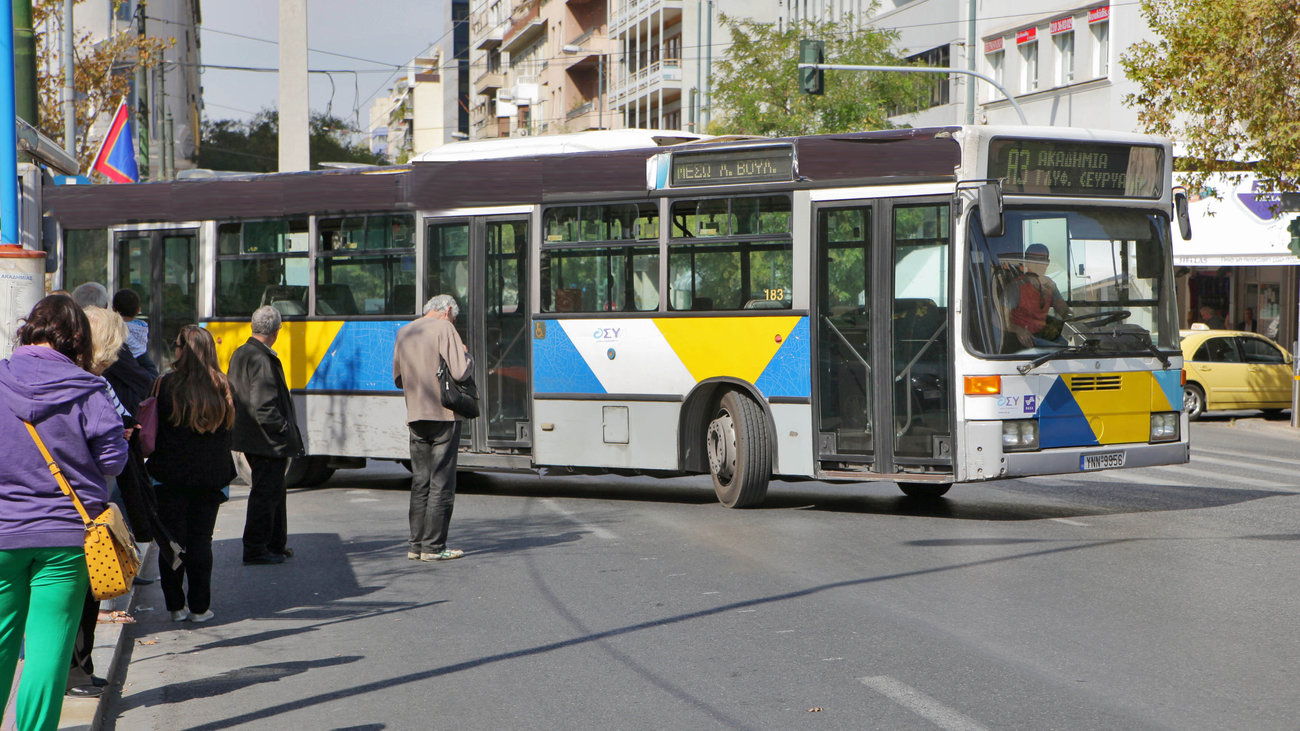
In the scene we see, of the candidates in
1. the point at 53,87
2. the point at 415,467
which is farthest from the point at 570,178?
the point at 53,87

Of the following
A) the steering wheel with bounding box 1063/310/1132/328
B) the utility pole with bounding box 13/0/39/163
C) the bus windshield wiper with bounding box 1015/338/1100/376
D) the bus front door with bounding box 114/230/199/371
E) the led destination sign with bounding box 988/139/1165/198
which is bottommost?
the bus windshield wiper with bounding box 1015/338/1100/376

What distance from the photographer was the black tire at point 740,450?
1233 cm

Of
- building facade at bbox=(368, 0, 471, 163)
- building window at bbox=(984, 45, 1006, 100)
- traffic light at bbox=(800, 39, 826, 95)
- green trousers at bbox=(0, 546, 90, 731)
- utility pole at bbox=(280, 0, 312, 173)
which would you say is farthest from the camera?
building facade at bbox=(368, 0, 471, 163)

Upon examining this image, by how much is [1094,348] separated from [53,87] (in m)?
26.5

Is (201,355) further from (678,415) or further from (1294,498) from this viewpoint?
(1294,498)

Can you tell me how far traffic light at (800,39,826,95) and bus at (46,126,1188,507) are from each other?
12693mm

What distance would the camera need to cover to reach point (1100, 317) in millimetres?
11539

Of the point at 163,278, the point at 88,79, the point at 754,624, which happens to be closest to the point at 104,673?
the point at 754,624

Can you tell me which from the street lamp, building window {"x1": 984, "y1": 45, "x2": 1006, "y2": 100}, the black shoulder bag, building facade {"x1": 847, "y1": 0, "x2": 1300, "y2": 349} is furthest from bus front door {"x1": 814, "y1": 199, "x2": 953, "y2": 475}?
the street lamp

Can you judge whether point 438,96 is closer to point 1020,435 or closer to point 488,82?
point 488,82

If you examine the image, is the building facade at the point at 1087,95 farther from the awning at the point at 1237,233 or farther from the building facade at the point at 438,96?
the building facade at the point at 438,96

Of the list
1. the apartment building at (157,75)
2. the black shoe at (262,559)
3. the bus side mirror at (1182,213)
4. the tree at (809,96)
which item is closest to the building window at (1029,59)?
the tree at (809,96)

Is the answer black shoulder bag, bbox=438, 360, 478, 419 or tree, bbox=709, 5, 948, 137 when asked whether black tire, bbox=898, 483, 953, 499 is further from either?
tree, bbox=709, 5, 948, 137

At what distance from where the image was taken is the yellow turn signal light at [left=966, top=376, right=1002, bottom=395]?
1116 centimetres
